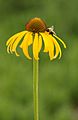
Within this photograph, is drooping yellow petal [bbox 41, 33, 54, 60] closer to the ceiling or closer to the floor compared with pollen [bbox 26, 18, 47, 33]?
closer to the floor

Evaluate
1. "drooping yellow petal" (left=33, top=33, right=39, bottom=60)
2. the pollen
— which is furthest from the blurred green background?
"drooping yellow petal" (left=33, top=33, right=39, bottom=60)

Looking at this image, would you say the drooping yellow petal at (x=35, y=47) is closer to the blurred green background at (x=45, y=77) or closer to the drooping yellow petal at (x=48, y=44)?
the drooping yellow petal at (x=48, y=44)

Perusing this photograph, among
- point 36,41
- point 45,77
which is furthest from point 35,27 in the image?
point 45,77

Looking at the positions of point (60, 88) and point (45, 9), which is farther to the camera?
point (45, 9)

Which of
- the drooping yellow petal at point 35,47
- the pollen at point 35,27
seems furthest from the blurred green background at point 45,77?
the drooping yellow petal at point 35,47

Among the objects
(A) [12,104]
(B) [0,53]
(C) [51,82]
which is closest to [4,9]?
(B) [0,53]

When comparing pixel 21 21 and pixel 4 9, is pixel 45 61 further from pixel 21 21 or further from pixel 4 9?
pixel 4 9

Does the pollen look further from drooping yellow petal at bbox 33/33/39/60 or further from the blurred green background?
the blurred green background

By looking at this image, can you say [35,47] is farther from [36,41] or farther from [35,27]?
[35,27]
